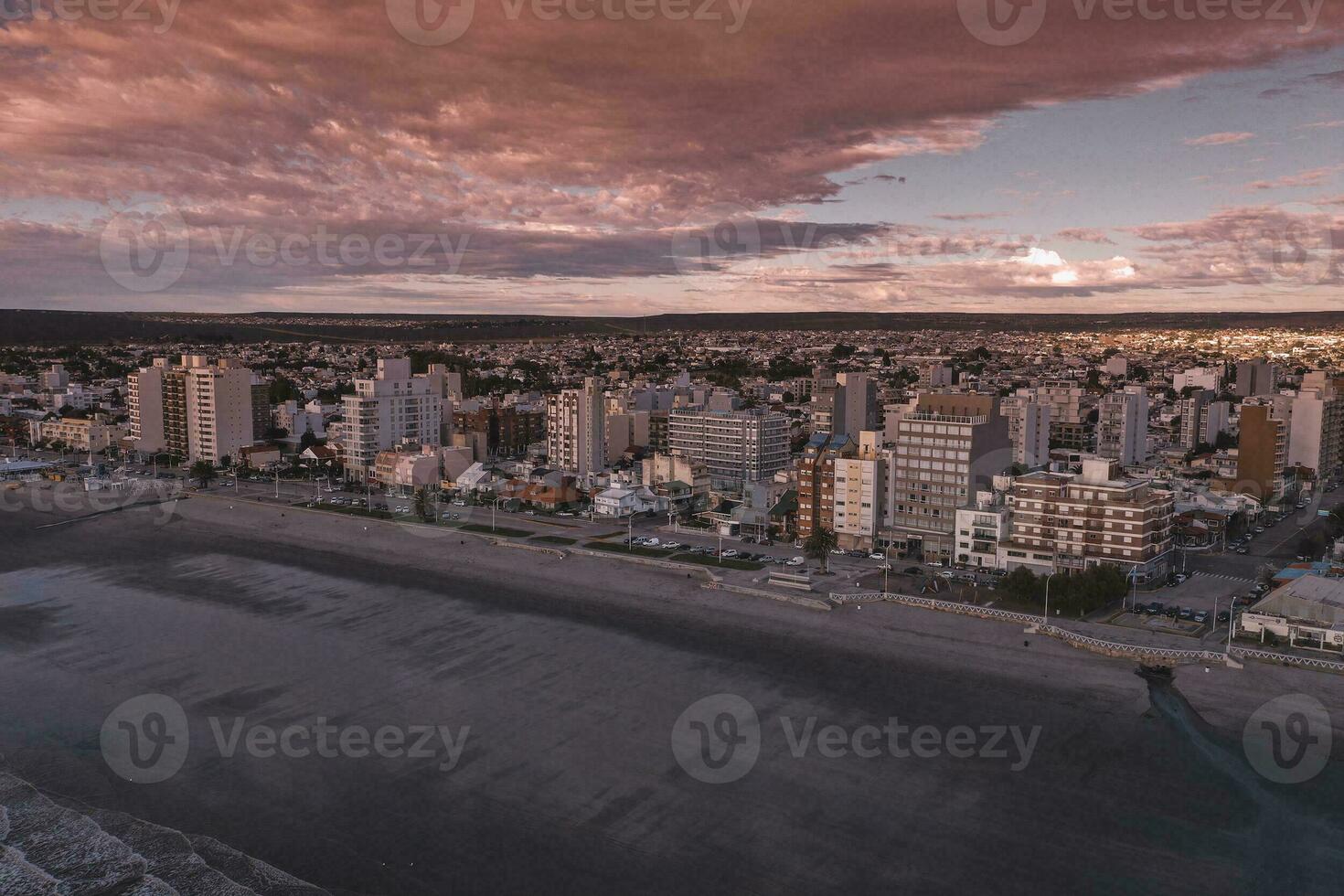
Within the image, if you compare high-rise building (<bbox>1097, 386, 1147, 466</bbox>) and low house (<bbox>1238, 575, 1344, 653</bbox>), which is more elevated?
high-rise building (<bbox>1097, 386, 1147, 466</bbox>)

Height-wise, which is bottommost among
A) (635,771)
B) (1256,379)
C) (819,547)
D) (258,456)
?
(635,771)

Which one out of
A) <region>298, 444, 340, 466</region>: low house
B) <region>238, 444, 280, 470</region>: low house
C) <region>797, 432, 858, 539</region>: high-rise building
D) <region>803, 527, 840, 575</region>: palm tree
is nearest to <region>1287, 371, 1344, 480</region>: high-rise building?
<region>797, 432, 858, 539</region>: high-rise building

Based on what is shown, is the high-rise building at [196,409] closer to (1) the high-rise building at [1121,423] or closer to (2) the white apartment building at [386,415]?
(2) the white apartment building at [386,415]

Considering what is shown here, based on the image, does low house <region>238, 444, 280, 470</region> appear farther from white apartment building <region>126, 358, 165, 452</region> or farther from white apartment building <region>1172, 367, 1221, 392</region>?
white apartment building <region>1172, 367, 1221, 392</region>

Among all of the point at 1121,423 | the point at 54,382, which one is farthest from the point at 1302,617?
the point at 54,382

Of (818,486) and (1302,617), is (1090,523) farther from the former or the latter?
(818,486)

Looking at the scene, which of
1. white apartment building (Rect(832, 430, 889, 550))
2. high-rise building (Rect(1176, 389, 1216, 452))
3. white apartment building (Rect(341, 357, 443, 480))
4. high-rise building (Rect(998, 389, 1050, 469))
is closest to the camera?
white apartment building (Rect(832, 430, 889, 550))

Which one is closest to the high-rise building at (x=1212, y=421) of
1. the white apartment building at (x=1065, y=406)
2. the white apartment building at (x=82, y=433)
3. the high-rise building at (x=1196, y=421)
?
the high-rise building at (x=1196, y=421)
